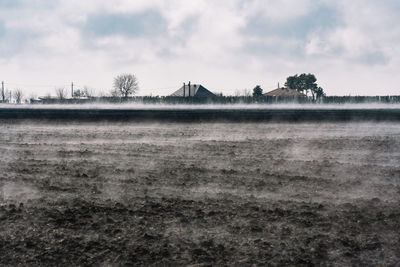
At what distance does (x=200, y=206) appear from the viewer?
438cm

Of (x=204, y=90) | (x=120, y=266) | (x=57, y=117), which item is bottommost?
(x=120, y=266)

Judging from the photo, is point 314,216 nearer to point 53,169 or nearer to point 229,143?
point 53,169

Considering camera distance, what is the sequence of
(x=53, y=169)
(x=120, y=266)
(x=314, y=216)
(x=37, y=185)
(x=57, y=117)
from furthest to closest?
(x=57, y=117)
(x=53, y=169)
(x=37, y=185)
(x=314, y=216)
(x=120, y=266)

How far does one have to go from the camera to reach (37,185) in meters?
5.35

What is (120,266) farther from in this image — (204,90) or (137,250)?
(204,90)

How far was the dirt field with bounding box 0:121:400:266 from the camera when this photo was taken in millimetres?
3176

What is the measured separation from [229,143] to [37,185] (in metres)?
5.84

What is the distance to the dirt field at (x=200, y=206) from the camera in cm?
318

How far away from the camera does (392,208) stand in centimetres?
431

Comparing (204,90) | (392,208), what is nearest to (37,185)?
(392,208)

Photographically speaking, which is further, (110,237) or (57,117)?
(57,117)

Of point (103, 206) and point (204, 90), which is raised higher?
point (204, 90)

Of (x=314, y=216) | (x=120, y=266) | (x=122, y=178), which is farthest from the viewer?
(x=122, y=178)

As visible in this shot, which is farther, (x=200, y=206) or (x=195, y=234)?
(x=200, y=206)
